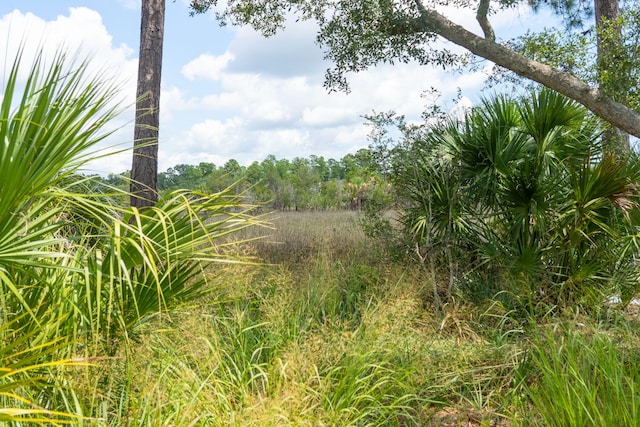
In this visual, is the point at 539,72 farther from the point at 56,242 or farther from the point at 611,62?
the point at 56,242

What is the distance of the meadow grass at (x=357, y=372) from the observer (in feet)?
10.8

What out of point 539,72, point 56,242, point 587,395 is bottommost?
point 587,395

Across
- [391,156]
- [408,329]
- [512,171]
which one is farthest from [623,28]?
[408,329]

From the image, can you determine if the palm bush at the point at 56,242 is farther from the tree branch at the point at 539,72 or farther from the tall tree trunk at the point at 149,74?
the tree branch at the point at 539,72

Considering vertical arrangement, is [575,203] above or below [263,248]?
above

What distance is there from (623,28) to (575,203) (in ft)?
9.36

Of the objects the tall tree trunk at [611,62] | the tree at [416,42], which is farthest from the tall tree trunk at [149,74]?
the tall tree trunk at [611,62]

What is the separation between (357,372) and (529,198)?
143 inches

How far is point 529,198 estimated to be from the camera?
6.77 m

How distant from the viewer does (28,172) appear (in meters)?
2.54

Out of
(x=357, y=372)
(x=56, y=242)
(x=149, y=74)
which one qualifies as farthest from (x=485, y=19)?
(x=56, y=242)

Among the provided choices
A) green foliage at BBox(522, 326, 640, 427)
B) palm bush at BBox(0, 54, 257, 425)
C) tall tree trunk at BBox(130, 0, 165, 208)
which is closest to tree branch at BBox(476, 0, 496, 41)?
tall tree trunk at BBox(130, 0, 165, 208)

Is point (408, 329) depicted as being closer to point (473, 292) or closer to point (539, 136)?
point (473, 292)

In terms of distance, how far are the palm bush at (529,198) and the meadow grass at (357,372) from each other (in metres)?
0.90
